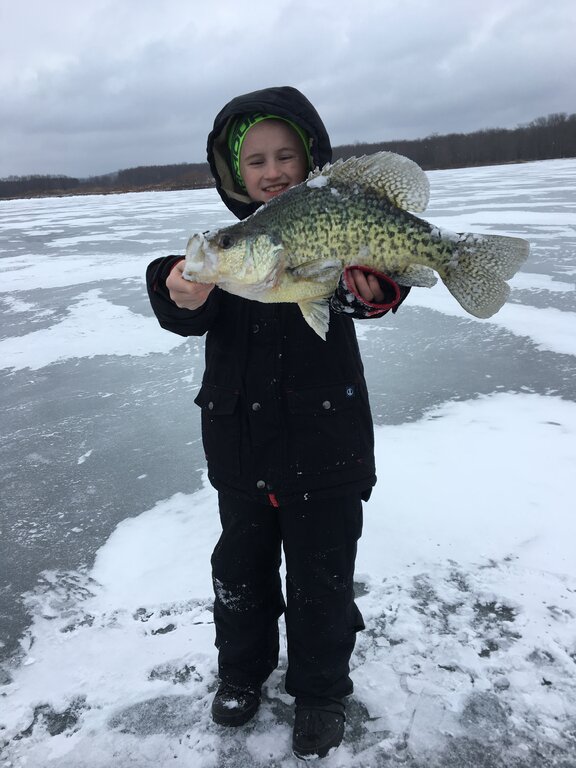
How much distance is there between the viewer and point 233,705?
6.36ft

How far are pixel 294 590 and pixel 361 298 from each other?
3.56ft

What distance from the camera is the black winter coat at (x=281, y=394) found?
186cm

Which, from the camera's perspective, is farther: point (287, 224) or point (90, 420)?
point (90, 420)

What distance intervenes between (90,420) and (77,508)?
1.08 metres

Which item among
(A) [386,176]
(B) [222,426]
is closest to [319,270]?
(A) [386,176]

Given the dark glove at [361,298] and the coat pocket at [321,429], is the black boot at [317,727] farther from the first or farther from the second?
the dark glove at [361,298]

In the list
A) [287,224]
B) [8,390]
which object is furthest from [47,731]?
[8,390]

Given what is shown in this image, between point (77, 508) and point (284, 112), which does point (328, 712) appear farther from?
point (284, 112)

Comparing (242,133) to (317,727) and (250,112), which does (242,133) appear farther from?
(317,727)

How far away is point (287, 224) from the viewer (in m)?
1.67

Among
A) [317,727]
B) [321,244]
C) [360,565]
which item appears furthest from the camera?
[360,565]

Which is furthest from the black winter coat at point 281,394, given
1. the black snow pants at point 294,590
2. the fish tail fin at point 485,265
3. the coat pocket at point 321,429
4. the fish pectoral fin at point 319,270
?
the fish tail fin at point 485,265

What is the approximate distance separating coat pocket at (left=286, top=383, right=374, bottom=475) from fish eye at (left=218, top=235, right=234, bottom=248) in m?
0.52

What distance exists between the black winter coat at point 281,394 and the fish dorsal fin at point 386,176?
30cm
